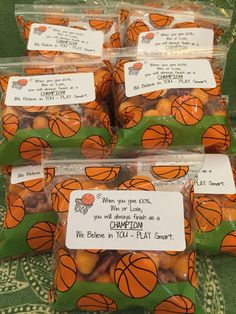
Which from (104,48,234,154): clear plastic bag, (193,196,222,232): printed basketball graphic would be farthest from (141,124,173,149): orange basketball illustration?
(193,196,222,232): printed basketball graphic

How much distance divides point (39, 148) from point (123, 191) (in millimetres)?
174

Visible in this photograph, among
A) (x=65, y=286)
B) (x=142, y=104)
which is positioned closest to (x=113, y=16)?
(x=142, y=104)

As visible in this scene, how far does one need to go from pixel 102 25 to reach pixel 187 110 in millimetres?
290

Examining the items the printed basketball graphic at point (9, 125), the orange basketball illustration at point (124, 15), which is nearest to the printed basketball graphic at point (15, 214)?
the printed basketball graphic at point (9, 125)

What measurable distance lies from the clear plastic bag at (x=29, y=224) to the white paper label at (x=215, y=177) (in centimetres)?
25

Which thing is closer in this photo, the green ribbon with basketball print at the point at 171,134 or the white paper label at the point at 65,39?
the green ribbon with basketball print at the point at 171,134

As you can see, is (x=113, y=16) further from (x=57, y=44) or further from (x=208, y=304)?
(x=208, y=304)

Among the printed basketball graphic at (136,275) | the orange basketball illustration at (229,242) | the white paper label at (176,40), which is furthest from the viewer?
the white paper label at (176,40)

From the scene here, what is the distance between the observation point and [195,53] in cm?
73

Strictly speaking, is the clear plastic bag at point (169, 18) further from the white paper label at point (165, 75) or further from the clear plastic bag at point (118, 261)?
the clear plastic bag at point (118, 261)

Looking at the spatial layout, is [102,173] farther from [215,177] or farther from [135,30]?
[135,30]

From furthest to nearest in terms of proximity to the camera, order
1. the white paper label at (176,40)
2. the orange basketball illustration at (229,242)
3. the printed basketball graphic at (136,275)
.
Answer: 1. the white paper label at (176,40)
2. the orange basketball illustration at (229,242)
3. the printed basketball graphic at (136,275)

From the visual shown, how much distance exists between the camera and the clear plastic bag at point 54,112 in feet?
2.12

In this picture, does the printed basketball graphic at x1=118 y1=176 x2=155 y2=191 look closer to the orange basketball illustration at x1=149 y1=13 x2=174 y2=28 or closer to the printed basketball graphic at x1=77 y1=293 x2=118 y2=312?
the printed basketball graphic at x1=77 y1=293 x2=118 y2=312
